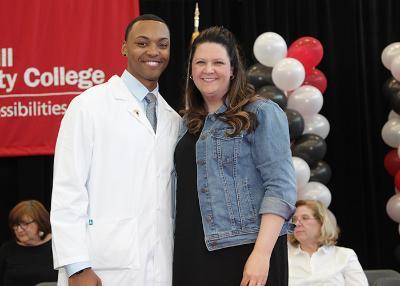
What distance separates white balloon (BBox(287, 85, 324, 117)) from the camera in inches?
202

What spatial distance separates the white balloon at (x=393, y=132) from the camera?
536cm

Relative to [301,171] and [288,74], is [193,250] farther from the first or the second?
[288,74]

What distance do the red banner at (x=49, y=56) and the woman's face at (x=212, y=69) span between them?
2.83 meters

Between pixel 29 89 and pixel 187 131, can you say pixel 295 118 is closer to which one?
pixel 29 89

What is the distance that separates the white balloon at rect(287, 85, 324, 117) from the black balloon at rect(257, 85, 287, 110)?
4.3 inches

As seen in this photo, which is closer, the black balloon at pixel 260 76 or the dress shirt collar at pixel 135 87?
the dress shirt collar at pixel 135 87

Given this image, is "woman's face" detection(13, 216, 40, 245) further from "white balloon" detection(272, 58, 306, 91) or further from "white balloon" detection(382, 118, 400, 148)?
"white balloon" detection(382, 118, 400, 148)

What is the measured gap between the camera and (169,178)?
8.71 ft

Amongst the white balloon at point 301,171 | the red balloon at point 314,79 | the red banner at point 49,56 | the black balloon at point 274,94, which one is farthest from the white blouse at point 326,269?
the red banner at point 49,56

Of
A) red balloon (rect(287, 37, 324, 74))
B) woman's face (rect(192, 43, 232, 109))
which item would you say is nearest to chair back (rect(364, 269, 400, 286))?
red balloon (rect(287, 37, 324, 74))

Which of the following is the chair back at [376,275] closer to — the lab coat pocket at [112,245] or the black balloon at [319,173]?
the black balloon at [319,173]

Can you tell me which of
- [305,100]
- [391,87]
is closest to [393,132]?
[391,87]

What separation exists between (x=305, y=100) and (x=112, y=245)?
2.92m

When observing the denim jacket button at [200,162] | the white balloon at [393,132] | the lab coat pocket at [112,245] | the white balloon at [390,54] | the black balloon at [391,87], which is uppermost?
the white balloon at [390,54]
